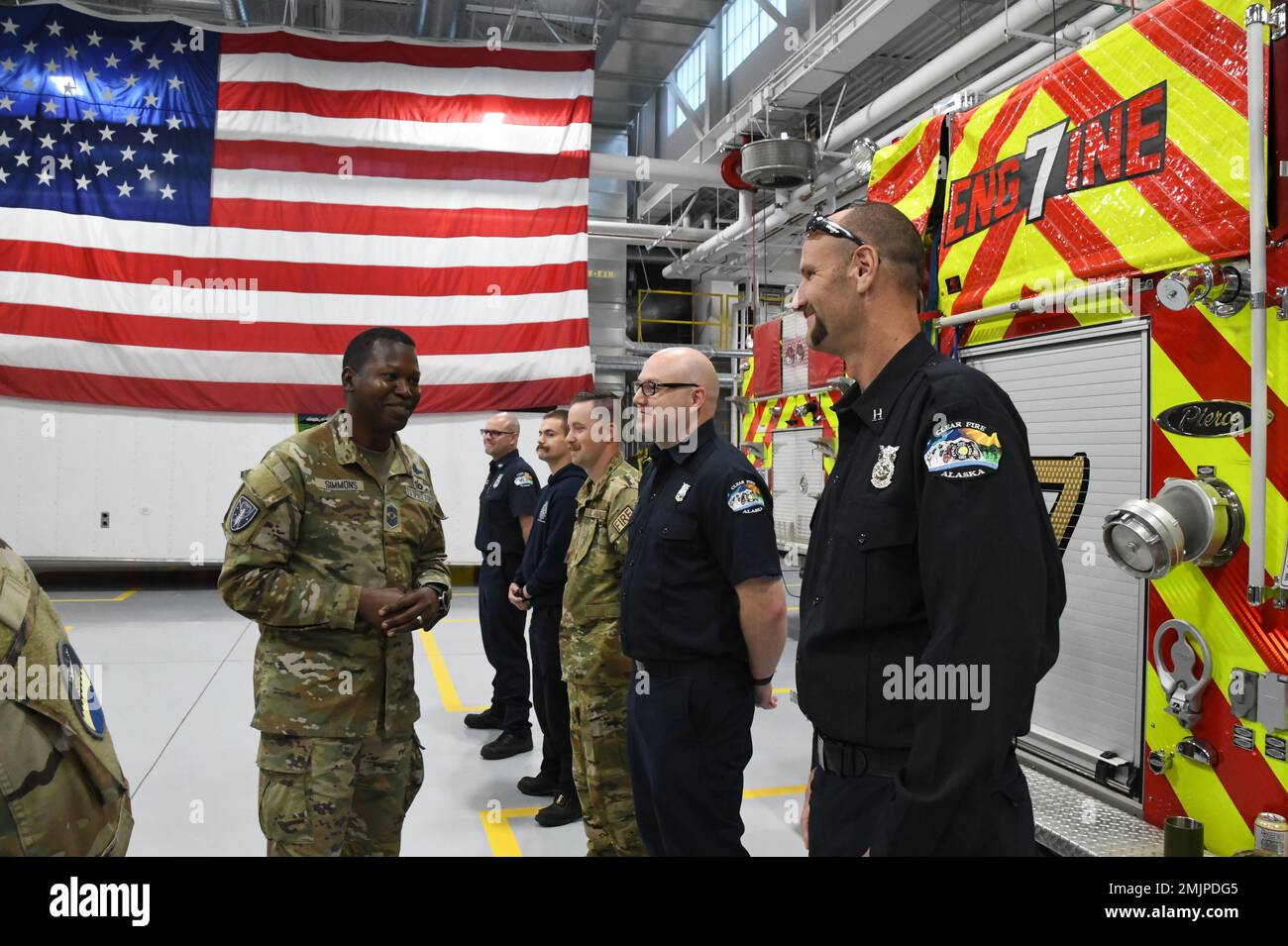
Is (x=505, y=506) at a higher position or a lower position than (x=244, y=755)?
higher

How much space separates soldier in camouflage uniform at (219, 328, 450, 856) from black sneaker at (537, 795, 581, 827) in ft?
4.97

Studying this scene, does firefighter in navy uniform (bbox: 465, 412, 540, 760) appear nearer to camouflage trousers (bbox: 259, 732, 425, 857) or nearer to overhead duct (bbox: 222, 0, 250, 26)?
camouflage trousers (bbox: 259, 732, 425, 857)

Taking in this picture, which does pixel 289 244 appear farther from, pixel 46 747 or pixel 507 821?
pixel 46 747

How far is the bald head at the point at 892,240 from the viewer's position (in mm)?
1717

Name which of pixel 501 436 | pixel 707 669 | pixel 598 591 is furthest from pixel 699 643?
pixel 501 436

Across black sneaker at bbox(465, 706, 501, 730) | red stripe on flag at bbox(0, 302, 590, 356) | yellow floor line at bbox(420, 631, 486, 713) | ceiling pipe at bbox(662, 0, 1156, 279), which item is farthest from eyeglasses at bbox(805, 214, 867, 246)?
red stripe on flag at bbox(0, 302, 590, 356)

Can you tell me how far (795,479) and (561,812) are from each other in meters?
3.58

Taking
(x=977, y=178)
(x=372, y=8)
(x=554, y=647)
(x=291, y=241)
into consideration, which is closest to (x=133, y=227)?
(x=291, y=241)

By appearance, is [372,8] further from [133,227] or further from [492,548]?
[492,548]

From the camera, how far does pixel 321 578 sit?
2.58 m

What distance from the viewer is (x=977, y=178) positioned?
10.5 ft

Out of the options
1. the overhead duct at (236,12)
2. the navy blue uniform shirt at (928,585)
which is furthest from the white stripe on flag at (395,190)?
the navy blue uniform shirt at (928,585)

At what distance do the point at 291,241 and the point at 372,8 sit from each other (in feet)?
13.5

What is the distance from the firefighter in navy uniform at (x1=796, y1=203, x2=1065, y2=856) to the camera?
4.35 ft
